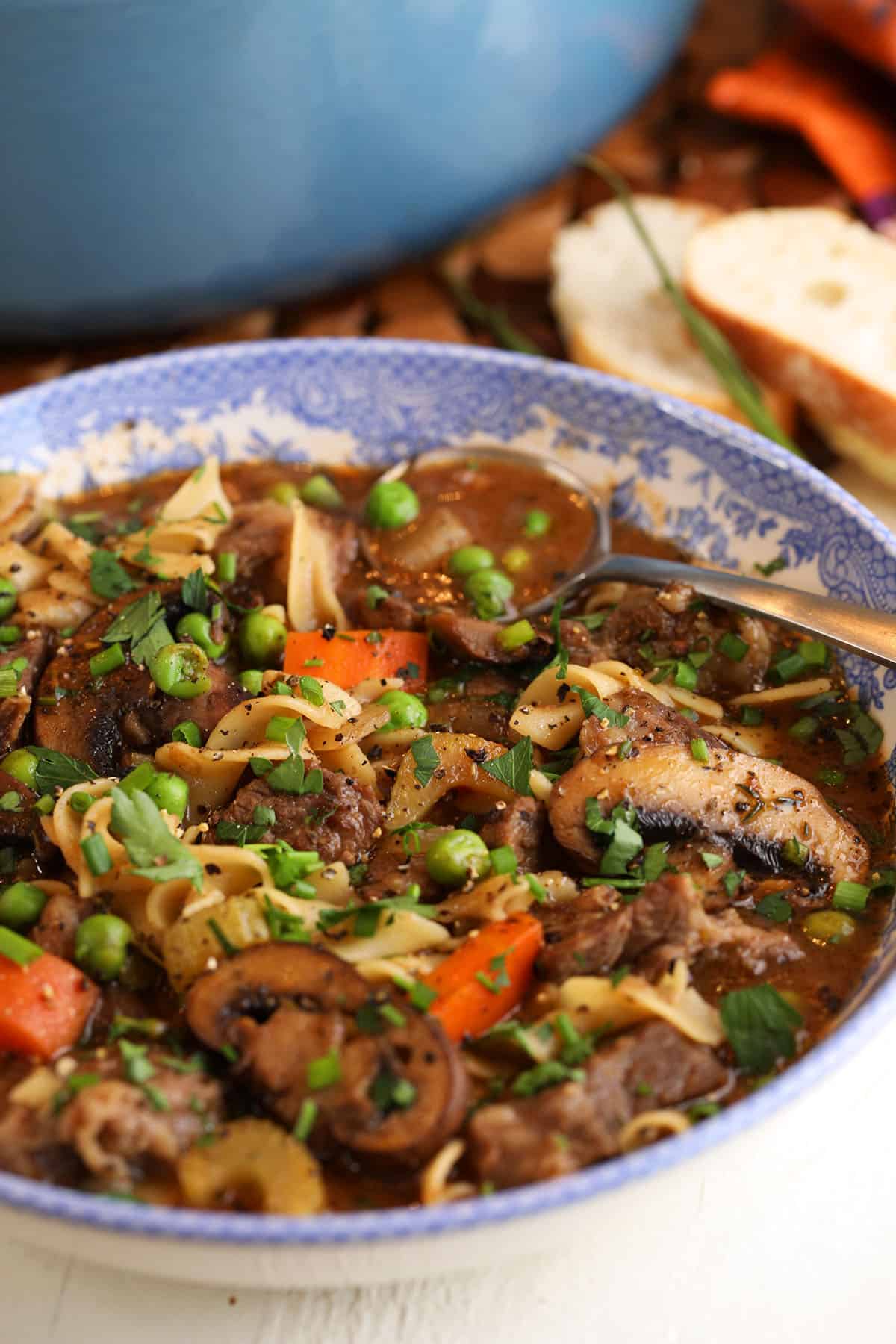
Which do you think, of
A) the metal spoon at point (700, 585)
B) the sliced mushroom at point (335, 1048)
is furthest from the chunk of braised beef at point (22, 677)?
the metal spoon at point (700, 585)

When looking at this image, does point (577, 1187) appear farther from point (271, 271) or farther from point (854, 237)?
point (854, 237)

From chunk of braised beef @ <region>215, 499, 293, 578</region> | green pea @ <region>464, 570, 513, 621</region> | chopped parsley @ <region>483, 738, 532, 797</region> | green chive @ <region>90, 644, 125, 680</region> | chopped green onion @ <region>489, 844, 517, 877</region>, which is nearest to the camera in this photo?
chopped green onion @ <region>489, 844, 517, 877</region>

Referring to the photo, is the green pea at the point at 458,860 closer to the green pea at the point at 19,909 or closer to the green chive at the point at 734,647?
the green pea at the point at 19,909

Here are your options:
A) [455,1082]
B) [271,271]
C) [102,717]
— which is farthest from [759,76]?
[455,1082]

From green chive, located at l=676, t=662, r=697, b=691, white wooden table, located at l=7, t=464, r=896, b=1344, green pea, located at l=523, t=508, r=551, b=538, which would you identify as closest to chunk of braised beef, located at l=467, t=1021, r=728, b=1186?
white wooden table, located at l=7, t=464, r=896, b=1344

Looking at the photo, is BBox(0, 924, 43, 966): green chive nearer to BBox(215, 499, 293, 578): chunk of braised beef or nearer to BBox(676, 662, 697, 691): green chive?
BBox(215, 499, 293, 578): chunk of braised beef

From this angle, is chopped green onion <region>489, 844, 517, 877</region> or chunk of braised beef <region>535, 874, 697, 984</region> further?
chopped green onion <region>489, 844, 517, 877</region>

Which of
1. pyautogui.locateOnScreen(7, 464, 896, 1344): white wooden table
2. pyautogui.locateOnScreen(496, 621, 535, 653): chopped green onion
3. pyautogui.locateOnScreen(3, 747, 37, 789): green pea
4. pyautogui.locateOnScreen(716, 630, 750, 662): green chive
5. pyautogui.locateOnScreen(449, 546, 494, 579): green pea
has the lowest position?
pyautogui.locateOnScreen(7, 464, 896, 1344): white wooden table

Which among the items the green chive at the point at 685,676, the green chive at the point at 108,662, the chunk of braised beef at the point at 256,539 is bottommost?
the green chive at the point at 685,676

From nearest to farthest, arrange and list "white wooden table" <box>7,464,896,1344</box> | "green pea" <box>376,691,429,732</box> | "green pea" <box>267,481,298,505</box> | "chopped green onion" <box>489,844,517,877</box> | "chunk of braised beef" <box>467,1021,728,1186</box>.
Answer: "chunk of braised beef" <box>467,1021,728,1186</box>
"white wooden table" <box>7,464,896,1344</box>
"chopped green onion" <box>489,844,517,877</box>
"green pea" <box>376,691,429,732</box>
"green pea" <box>267,481,298,505</box>
